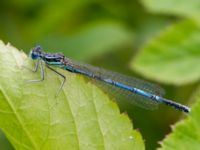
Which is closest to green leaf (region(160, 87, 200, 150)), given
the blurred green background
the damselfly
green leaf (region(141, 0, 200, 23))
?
the damselfly

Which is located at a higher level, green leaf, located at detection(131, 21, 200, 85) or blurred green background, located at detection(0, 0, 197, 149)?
blurred green background, located at detection(0, 0, 197, 149)

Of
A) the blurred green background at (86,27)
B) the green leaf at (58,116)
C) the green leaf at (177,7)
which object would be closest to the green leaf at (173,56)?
the green leaf at (177,7)

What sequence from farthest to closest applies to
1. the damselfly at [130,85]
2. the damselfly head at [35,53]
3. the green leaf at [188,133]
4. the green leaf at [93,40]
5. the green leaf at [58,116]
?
the green leaf at [93,40], the damselfly at [130,85], the damselfly head at [35,53], the green leaf at [58,116], the green leaf at [188,133]

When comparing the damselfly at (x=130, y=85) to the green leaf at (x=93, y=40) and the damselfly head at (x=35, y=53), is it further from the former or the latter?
the green leaf at (x=93, y=40)

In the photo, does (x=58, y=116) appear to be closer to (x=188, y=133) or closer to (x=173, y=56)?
(x=188, y=133)

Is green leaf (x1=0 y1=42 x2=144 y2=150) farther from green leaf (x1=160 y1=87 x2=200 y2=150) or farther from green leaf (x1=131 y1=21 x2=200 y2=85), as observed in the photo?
green leaf (x1=131 y1=21 x2=200 y2=85)

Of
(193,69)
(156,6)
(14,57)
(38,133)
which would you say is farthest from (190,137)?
(156,6)

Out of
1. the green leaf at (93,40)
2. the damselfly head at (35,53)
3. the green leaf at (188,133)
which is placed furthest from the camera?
the green leaf at (93,40)
